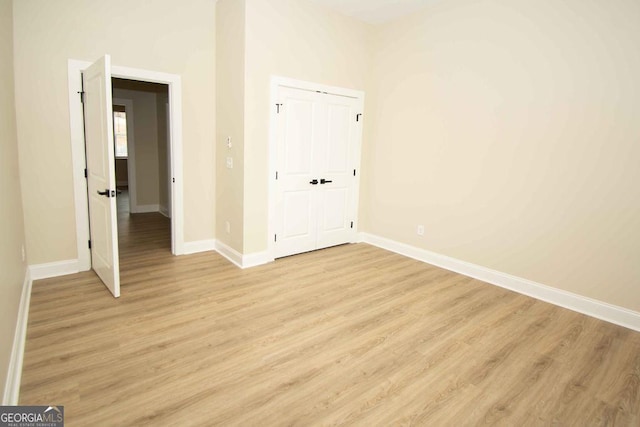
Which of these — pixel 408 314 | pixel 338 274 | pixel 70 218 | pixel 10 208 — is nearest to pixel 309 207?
pixel 338 274

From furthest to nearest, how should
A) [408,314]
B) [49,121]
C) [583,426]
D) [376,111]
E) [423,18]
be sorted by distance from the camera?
1. [376,111]
2. [423,18]
3. [49,121]
4. [408,314]
5. [583,426]

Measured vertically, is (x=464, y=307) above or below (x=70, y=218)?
below

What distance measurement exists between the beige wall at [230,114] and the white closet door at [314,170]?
0.49 m

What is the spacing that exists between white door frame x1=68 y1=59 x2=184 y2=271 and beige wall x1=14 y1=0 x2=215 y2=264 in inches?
2.3

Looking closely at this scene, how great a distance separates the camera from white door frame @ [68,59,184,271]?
11.6ft

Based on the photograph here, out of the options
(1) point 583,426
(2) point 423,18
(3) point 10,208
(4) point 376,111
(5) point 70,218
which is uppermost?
(2) point 423,18

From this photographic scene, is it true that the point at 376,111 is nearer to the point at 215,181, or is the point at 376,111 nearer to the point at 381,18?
the point at 381,18

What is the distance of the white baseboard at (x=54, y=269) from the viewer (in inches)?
138

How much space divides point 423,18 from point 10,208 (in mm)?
4648

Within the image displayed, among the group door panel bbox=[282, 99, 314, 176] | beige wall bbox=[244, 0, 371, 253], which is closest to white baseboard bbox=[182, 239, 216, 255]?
beige wall bbox=[244, 0, 371, 253]

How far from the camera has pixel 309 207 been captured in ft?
15.4

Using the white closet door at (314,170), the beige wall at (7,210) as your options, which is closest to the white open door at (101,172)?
the beige wall at (7,210)

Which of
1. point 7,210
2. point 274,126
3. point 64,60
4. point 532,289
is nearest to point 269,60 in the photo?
point 274,126

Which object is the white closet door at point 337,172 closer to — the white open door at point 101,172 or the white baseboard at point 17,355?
the white open door at point 101,172
